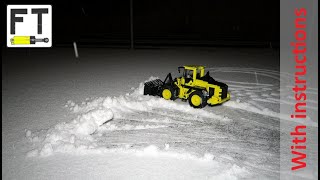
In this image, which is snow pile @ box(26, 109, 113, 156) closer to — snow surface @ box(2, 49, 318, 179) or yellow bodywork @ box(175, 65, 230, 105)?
snow surface @ box(2, 49, 318, 179)

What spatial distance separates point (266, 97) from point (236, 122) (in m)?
2.91

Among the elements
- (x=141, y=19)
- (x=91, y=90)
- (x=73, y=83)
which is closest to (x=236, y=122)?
(x=91, y=90)

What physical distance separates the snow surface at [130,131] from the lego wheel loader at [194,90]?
25 centimetres

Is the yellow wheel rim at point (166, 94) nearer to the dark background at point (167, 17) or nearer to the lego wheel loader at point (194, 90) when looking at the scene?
the lego wheel loader at point (194, 90)

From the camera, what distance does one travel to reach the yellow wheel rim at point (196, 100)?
9.76 meters

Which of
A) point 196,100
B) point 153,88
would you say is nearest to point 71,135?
point 196,100

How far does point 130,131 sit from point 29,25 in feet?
12.3

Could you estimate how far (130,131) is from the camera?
8141 mm

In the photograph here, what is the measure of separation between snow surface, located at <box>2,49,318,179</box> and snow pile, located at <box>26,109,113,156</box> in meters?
0.02

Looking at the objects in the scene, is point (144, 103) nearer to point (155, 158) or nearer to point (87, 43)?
point (155, 158)

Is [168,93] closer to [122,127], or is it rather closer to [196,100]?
[196,100]

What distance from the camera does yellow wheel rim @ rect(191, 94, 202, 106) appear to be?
9757mm

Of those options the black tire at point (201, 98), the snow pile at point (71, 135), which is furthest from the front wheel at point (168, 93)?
the snow pile at point (71, 135)

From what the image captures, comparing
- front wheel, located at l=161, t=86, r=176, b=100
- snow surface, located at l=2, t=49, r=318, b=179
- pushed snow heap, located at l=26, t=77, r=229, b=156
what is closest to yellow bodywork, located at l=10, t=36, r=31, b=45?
snow surface, located at l=2, t=49, r=318, b=179
